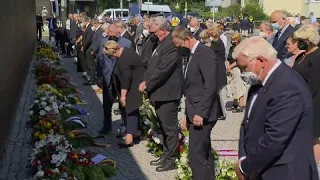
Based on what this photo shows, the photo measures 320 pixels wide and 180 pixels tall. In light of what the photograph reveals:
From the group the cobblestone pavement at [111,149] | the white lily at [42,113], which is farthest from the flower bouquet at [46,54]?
the white lily at [42,113]

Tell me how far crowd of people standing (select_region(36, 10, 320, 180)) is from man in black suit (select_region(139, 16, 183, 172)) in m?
0.01

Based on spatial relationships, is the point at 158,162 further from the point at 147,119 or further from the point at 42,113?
the point at 42,113

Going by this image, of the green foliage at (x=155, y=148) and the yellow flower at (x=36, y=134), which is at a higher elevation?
the yellow flower at (x=36, y=134)

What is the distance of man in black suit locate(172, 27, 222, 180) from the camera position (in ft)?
19.2

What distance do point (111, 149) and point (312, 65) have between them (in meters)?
3.58

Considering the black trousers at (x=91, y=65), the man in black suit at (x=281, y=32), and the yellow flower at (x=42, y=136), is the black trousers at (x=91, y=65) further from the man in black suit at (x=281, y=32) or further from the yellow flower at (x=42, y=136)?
the yellow flower at (x=42, y=136)

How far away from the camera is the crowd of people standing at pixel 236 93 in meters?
3.67

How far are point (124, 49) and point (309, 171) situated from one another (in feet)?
16.3

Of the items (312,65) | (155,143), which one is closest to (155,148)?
(155,143)

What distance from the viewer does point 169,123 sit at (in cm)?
739

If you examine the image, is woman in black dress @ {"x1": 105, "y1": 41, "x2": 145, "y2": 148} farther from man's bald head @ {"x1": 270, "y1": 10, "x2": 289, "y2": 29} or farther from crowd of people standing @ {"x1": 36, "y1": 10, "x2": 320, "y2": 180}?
man's bald head @ {"x1": 270, "y1": 10, "x2": 289, "y2": 29}

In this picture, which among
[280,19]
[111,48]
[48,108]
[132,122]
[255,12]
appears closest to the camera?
[111,48]

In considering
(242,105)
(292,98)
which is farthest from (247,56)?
(242,105)

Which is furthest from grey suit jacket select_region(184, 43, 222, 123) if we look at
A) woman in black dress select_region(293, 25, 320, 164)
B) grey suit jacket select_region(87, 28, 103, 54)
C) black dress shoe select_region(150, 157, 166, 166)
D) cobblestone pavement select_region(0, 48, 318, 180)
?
grey suit jacket select_region(87, 28, 103, 54)
